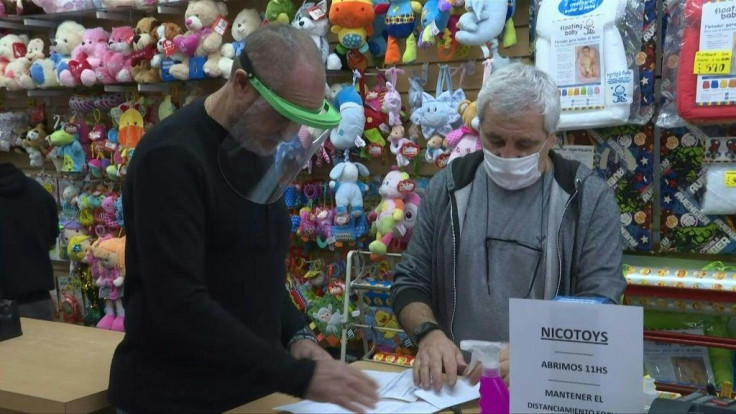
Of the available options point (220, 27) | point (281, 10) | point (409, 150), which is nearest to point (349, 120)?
point (409, 150)

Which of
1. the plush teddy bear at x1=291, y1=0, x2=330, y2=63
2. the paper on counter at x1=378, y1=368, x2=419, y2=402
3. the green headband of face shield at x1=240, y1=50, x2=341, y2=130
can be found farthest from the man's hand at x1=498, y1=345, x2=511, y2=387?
the plush teddy bear at x1=291, y1=0, x2=330, y2=63

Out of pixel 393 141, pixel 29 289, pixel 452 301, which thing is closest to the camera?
pixel 452 301

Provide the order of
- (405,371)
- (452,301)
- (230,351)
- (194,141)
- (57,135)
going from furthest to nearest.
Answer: (57,135) < (452,301) < (405,371) < (194,141) < (230,351)

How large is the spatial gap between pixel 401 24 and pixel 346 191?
0.87m

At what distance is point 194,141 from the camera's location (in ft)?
5.57

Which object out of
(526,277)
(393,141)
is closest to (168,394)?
(526,277)

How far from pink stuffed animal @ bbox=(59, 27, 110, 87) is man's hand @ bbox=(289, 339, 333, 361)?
3.28 meters

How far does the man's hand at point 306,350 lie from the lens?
2.00 meters

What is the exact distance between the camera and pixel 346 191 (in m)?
3.89

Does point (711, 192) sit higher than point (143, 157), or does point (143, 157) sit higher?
point (143, 157)

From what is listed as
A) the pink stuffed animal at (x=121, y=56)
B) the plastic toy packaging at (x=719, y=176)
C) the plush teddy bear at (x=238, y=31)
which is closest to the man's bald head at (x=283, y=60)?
the plastic toy packaging at (x=719, y=176)

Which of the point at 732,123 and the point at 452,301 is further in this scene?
the point at 732,123

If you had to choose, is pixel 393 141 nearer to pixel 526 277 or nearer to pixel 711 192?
pixel 711 192

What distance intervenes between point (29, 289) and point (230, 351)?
3375 mm
